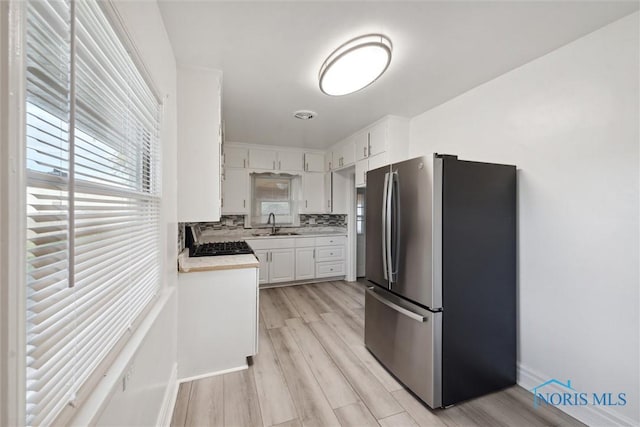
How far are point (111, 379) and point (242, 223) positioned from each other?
3.61m

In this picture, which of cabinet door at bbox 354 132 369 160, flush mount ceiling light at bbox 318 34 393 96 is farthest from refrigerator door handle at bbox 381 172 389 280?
cabinet door at bbox 354 132 369 160

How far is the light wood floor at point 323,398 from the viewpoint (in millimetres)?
1533

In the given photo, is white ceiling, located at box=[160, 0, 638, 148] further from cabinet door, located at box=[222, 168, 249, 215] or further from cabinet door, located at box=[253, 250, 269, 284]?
cabinet door, located at box=[253, 250, 269, 284]

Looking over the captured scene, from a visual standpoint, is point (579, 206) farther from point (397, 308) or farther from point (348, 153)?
point (348, 153)

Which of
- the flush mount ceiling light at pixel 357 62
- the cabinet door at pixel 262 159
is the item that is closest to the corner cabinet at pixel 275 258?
the cabinet door at pixel 262 159

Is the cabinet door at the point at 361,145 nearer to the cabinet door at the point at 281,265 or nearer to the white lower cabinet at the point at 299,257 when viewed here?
the white lower cabinet at the point at 299,257

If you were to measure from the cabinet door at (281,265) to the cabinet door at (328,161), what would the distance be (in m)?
1.56

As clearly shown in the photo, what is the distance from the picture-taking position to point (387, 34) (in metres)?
1.52

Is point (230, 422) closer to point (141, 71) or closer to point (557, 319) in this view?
point (141, 71)

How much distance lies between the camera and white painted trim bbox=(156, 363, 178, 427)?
1405 mm

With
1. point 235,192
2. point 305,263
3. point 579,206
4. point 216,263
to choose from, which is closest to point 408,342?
point 579,206

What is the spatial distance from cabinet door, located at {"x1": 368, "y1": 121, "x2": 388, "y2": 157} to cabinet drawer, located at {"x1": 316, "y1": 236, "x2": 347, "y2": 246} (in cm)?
175

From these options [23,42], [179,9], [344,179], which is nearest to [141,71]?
[179,9]
